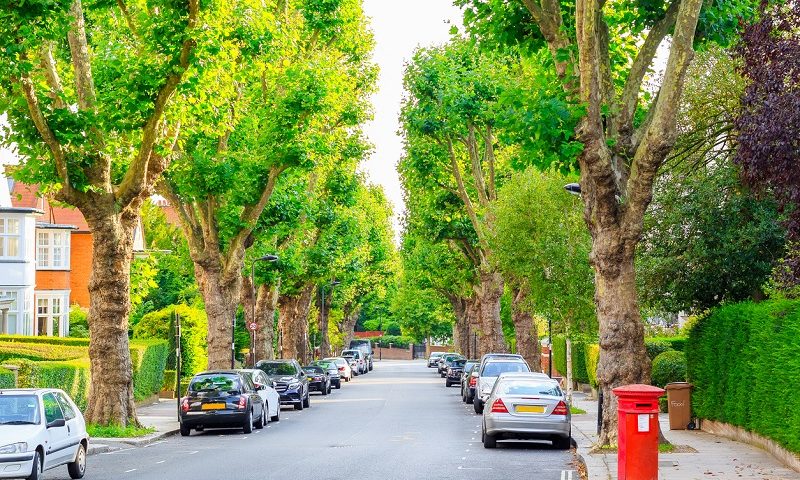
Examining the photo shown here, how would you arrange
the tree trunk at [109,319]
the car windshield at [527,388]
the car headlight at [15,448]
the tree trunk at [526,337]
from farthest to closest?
the tree trunk at [526,337]
the tree trunk at [109,319]
the car windshield at [527,388]
the car headlight at [15,448]

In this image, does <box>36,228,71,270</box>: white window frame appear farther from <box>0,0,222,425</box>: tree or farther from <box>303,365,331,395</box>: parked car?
<box>0,0,222,425</box>: tree

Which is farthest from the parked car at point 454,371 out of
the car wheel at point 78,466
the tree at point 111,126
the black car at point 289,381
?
the car wheel at point 78,466

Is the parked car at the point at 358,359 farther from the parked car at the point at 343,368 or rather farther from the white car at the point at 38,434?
the white car at the point at 38,434

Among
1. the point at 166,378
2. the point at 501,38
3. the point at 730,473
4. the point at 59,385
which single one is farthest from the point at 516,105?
the point at 166,378

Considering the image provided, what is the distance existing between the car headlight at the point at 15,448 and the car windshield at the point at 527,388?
412 inches

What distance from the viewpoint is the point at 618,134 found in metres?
20.7

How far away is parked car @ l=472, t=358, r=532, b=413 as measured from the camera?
36500mm

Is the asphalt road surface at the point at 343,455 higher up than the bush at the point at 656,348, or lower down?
lower down

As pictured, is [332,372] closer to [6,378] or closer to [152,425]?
[152,425]

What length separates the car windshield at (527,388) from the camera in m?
23.6

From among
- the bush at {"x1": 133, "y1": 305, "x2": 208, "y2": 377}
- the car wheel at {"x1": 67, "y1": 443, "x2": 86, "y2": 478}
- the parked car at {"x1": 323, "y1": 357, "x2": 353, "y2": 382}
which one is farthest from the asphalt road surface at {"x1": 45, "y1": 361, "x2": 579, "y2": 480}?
the parked car at {"x1": 323, "y1": 357, "x2": 353, "y2": 382}

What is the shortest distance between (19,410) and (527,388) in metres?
10.7

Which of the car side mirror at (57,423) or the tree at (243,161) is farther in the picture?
the tree at (243,161)

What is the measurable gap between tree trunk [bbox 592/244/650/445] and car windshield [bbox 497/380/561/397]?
3651 mm
